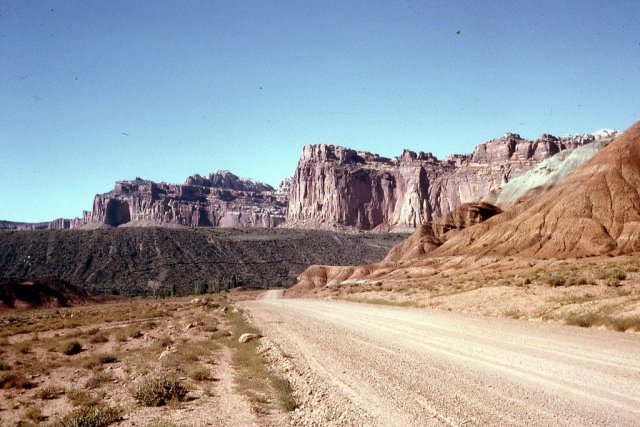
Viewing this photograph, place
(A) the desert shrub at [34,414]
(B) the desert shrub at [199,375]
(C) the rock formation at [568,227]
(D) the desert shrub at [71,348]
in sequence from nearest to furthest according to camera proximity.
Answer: (A) the desert shrub at [34,414] < (B) the desert shrub at [199,375] < (D) the desert shrub at [71,348] < (C) the rock formation at [568,227]

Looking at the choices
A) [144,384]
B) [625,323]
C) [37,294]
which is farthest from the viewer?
[37,294]

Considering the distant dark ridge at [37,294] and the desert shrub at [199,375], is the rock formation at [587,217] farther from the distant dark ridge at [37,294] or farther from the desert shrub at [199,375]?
the distant dark ridge at [37,294]

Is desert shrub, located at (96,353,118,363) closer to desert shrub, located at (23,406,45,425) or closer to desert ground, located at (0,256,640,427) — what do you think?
desert ground, located at (0,256,640,427)

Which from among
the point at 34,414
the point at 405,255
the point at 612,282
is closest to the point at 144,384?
the point at 34,414

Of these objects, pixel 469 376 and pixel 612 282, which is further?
pixel 612 282

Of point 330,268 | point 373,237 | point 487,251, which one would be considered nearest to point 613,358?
point 487,251

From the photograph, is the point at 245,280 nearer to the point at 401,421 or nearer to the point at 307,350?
the point at 307,350

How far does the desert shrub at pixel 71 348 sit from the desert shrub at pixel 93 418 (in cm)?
1428

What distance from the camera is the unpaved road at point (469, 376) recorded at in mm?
7848

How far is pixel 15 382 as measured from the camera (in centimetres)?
1550

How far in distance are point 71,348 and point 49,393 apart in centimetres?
990

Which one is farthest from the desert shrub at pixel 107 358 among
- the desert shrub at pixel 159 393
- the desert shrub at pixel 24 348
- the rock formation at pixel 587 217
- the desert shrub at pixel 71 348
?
the rock formation at pixel 587 217

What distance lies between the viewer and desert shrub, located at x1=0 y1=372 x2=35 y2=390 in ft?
50.1

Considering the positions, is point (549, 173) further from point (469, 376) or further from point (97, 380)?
point (97, 380)
